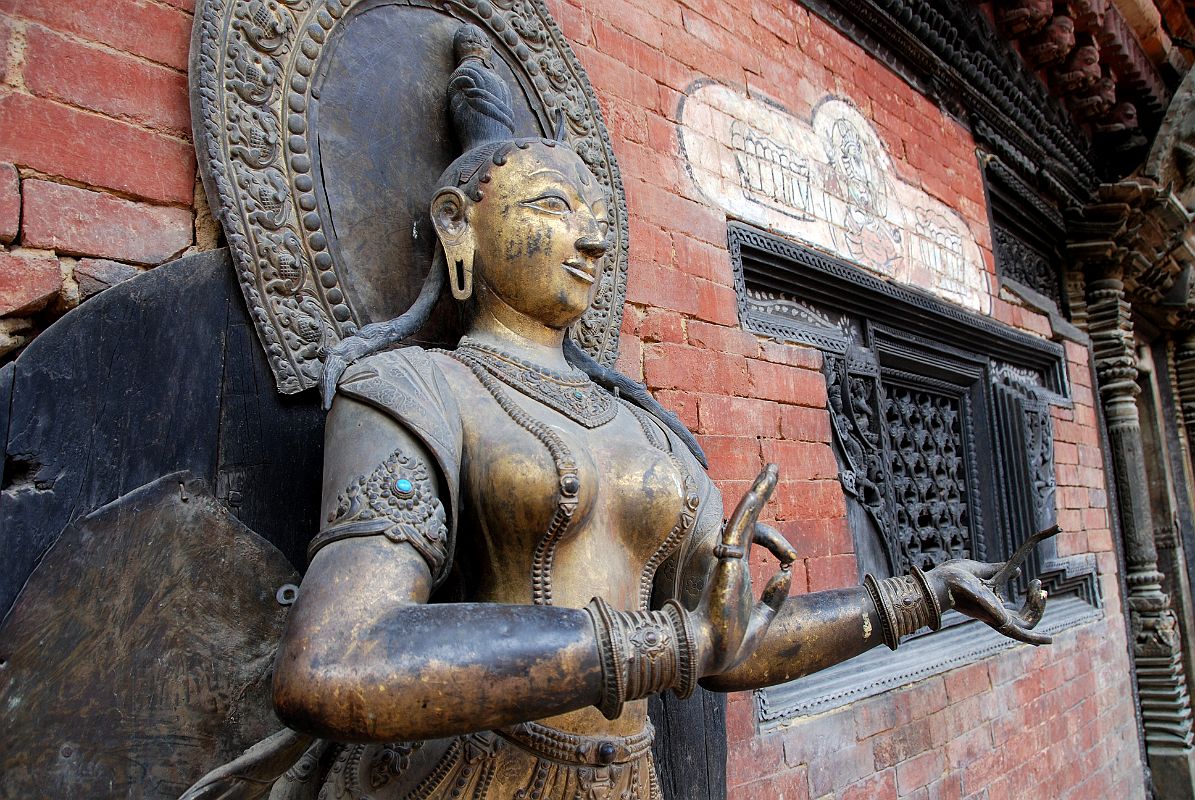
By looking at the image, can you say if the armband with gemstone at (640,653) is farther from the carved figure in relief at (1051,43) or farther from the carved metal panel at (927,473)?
the carved figure in relief at (1051,43)

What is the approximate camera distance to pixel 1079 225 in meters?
4.79

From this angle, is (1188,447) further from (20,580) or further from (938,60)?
(20,580)

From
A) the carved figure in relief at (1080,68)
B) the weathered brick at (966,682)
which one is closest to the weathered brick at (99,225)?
the weathered brick at (966,682)

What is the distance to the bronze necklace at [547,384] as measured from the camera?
1346 mm

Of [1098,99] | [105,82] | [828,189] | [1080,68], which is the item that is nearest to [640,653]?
[105,82]

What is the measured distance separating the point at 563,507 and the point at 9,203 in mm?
911

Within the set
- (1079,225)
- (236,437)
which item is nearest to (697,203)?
(236,437)

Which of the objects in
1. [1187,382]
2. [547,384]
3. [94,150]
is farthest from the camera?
[1187,382]

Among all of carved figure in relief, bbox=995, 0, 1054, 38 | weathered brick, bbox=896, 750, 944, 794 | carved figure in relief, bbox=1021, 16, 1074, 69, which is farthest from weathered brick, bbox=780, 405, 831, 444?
carved figure in relief, bbox=1021, 16, 1074, 69

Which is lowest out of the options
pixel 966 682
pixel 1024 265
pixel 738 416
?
pixel 966 682

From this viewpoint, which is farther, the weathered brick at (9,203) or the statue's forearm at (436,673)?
the weathered brick at (9,203)

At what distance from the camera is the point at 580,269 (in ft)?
4.67

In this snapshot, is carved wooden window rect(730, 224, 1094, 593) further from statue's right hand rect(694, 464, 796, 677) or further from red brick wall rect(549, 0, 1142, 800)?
statue's right hand rect(694, 464, 796, 677)

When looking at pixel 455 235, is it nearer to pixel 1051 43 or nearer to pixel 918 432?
pixel 918 432
